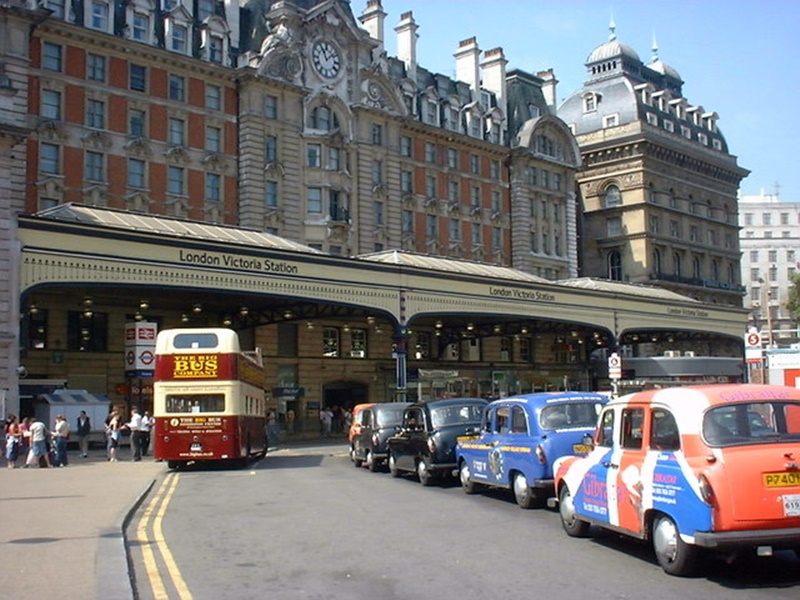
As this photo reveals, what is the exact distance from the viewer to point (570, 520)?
13.1 meters

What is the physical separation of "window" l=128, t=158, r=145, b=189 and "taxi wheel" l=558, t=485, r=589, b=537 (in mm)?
37279

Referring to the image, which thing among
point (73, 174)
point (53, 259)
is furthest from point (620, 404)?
A: point (73, 174)

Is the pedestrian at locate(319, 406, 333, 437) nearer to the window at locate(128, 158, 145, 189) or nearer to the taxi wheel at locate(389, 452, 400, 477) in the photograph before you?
the window at locate(128, 158, 145, 189)

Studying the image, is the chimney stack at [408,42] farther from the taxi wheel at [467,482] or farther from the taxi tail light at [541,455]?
the taxi tail light at [541,455]

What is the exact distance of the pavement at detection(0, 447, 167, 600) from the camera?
32.8 ft

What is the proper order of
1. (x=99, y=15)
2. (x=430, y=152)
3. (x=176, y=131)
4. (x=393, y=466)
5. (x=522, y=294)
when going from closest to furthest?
(x=393, y=466)
(x=99, y=15)
(x=176, y=131)
(x=522, y=294)
(x=430, y=152)

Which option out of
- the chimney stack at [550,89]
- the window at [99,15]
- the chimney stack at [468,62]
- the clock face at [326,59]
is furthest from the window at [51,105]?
the chimney stack at [550,89]

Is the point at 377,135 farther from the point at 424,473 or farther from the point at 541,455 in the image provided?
the point at 541,455

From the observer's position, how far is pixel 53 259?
31.5 meters

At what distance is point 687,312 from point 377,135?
23717mm

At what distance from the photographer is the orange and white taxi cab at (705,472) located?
31.8 feet

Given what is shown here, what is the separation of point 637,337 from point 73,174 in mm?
42916

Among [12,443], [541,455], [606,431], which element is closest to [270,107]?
[12,443]

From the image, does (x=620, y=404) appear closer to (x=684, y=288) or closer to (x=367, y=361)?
(x=367, y=361)
